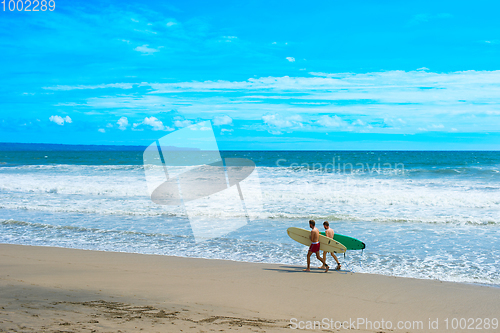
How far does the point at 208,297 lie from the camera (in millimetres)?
5230

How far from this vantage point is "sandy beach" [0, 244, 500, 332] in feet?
12.9

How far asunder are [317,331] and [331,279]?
244cm

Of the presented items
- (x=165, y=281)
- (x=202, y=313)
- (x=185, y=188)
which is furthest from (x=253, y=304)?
(x=185, y=188)
